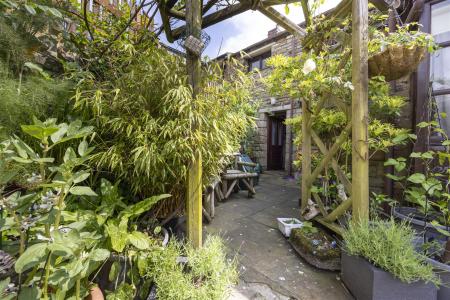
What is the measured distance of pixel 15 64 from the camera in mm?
1578

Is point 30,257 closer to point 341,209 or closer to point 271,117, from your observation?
point 341,209

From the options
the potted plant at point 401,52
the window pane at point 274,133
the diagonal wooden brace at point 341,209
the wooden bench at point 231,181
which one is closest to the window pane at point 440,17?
the potted plant at point 401,52

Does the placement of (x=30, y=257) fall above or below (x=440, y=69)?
below

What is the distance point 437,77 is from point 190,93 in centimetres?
260

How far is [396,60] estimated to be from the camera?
4.88ft

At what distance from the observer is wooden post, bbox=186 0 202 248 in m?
1.60

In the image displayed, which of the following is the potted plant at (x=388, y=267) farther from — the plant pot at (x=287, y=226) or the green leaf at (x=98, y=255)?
the green leaf at (x=98, y=255)

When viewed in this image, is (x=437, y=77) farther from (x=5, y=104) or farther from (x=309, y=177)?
(x=5, y=104)

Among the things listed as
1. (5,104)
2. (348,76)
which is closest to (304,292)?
(348,76)

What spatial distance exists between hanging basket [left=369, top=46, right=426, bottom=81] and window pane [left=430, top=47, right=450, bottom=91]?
0.97m

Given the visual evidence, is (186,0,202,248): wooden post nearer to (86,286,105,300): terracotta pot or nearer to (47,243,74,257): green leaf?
(86,286,105,300): terracotta pot

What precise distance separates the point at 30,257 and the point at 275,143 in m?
6.29

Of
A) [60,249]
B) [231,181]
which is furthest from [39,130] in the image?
[231,181]

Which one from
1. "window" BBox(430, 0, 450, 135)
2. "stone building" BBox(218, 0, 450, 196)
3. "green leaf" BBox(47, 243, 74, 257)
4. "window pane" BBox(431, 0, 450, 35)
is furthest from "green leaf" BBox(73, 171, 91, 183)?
"window pane" BBox(431, 0, 450, 35)
